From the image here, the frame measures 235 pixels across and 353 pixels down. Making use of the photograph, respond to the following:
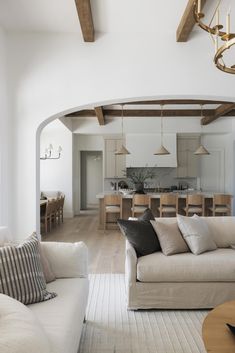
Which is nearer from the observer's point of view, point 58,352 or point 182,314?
point 58,352

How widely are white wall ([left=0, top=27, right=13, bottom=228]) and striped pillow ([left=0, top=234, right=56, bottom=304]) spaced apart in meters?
2.30

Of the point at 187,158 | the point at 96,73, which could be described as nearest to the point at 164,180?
the point at 187,158

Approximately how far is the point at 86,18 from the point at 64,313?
3.18 meters

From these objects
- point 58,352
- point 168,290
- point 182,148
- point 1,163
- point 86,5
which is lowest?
point 168,290

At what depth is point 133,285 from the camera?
9.95 feet

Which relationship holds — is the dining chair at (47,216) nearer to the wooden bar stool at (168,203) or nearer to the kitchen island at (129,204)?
the kitchen island at (129,204)

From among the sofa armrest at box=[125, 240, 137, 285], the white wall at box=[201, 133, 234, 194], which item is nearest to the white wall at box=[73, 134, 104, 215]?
the white wall at box=[201, 133, 234, 194]

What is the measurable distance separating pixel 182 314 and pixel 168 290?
0.82 ft

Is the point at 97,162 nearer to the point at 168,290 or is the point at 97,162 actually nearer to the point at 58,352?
the point at 168,290

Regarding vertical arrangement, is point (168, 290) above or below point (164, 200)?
below

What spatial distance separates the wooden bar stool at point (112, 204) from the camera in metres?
7.03

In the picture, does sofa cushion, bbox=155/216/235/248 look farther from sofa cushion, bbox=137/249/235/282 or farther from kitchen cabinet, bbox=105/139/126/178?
kitchen cabinet, bbox=105/139/126/178

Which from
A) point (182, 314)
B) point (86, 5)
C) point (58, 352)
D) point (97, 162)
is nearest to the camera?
point (58, 352)

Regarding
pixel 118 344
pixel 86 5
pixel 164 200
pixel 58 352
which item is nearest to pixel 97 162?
pixel 164 200
